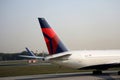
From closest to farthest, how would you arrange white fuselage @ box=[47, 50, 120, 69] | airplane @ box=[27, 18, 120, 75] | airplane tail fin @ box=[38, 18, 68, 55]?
airplane @ box=[27, 18, 120, 75] → white fuselage @ box=[47, 50, 120, 69] → airplane tail fin @ box=[38, 18, 68, 55]

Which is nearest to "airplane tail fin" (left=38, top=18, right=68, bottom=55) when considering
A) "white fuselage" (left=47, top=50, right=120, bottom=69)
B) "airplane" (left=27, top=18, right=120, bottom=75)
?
"airplane" (left=27, top=18, right=120, bottom=75)

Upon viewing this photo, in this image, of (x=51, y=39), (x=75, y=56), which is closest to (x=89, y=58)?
(x=75, y=56)

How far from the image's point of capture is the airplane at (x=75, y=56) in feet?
96.6

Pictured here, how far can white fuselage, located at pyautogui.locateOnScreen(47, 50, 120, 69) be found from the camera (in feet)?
97.4

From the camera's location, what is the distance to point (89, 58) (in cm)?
3091

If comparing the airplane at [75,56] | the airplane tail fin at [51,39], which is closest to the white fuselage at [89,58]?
the airplane at [75,56]

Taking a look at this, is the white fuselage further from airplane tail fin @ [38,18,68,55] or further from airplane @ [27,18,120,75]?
airplane tail fin @ [38,18,68,55]

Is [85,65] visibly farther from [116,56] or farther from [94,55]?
[116,56]

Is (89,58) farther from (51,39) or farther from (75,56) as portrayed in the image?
(51,39)

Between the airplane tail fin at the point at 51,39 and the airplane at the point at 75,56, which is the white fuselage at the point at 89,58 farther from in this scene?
the airplane tail fin at the point at 51,39

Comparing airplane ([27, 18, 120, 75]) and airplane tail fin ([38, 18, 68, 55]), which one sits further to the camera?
airplane tail fin ([38, 18, 68, 55])

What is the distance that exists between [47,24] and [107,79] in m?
10.4

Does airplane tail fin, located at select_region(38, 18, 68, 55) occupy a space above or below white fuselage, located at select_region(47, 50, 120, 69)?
above

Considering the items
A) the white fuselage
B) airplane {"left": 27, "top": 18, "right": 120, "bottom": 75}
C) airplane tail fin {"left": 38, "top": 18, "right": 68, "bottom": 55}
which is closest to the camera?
airplane {"left": 27, "top": 18, "right": 120, "bottom": 75}
